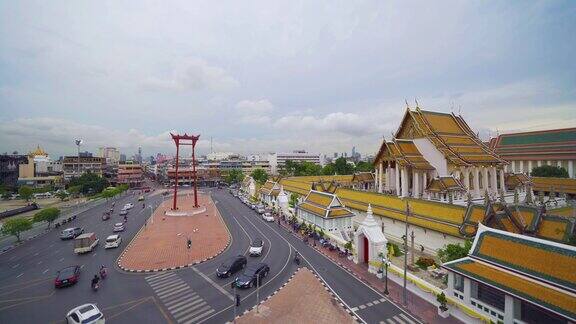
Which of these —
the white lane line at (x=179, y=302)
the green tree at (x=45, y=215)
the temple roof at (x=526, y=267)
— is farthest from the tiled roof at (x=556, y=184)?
the green tree at (x=45, y=215)

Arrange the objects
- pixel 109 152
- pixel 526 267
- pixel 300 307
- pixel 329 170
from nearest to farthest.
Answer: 1. pixel 526 267
2. pixel 300 307
3. pixel 329 170
4. pixel 109 152

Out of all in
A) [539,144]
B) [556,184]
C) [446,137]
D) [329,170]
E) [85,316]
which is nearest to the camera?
[85,316]

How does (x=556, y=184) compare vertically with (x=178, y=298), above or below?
above

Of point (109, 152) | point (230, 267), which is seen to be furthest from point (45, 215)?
point (109, 152)

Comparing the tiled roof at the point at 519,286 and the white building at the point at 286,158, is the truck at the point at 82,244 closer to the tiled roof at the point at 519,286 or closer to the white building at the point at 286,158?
the tiled roof at the point at 519,286

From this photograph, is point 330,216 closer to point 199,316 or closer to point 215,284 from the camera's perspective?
point 215,284

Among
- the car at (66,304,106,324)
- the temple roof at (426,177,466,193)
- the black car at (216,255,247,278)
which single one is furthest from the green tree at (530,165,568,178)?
the car at (66,304,106,324)
